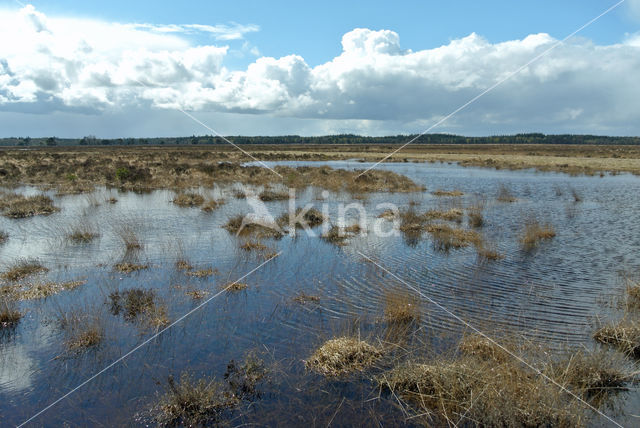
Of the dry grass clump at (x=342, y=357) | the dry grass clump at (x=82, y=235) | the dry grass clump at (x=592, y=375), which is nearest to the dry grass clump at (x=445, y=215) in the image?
the dry grass clump at (x=592, y=375)

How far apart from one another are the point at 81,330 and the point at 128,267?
15.0ft

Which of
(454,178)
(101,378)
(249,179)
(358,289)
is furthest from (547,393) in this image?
(454,178)

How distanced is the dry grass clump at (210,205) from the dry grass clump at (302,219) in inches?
180

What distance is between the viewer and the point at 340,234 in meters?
18.2

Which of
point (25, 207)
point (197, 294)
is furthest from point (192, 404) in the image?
point (25, 207)

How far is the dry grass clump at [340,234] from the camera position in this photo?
1749cm

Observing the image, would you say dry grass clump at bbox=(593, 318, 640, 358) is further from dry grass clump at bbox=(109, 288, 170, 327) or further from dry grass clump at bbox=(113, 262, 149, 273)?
dry grass clump at bbox=(113, 262, 149, 273)

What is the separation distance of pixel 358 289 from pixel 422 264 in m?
3.47

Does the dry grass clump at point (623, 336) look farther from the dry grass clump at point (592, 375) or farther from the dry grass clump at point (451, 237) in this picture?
the dry grass clump at point (451, 237)

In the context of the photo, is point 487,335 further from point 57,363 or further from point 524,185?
point 524,185

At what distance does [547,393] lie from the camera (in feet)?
20.9

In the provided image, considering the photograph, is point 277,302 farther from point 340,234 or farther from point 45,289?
point 340,234

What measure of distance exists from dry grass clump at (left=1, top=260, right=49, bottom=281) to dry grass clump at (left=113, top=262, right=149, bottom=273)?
1973 millimetres

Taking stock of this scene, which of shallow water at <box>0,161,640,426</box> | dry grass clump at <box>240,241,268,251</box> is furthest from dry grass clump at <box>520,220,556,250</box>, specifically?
dry grass clump at <box>240,241,268,251</box>
